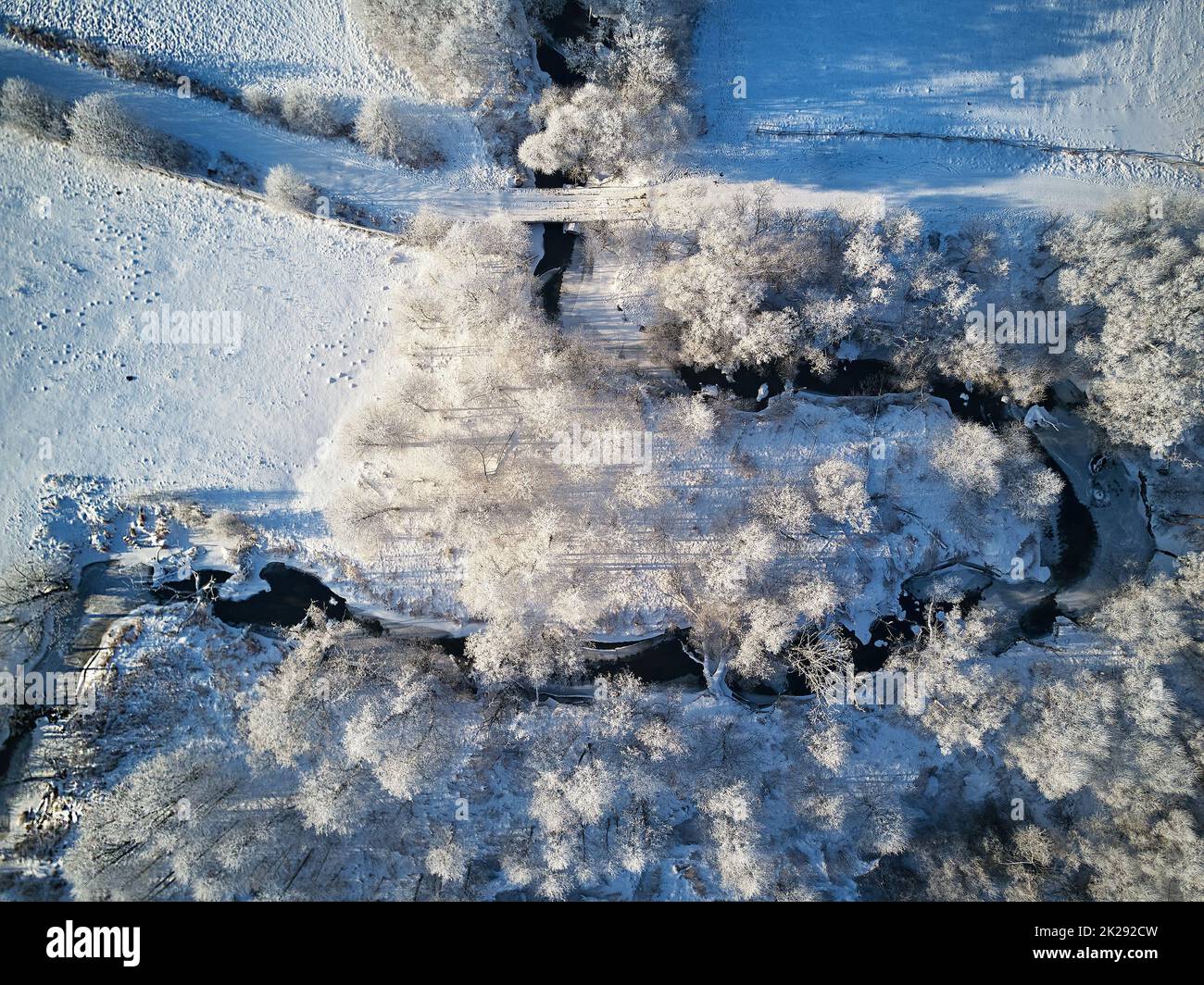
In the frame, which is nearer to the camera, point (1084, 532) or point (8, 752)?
point (8, 752)

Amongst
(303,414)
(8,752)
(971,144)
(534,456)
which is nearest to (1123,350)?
(971,144)

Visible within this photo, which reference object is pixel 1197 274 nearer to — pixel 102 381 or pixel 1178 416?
pixel 1178 416

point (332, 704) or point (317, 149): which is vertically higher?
point (317, 149)

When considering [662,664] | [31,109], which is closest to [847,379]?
[662,664]

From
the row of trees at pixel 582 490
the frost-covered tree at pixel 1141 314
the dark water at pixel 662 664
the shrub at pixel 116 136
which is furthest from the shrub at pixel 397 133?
the frost-covered tree at pixel 1141 314

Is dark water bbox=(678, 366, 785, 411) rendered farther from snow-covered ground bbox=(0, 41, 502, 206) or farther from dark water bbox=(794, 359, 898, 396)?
snow-covered ground bbox=(0, 41, 502, 206)

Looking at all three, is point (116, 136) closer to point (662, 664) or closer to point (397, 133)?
point (397, 133)

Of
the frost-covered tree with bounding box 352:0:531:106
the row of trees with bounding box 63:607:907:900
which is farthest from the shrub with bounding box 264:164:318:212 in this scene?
the row of trees with bounding box 63:607:907:900
